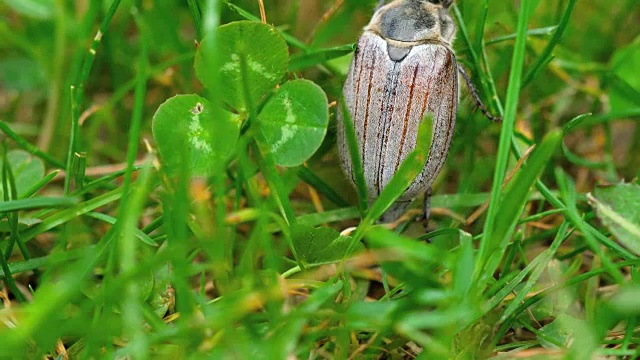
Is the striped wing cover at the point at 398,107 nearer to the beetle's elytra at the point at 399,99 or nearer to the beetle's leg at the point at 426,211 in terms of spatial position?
the beetle's elytra at the point at 399,99

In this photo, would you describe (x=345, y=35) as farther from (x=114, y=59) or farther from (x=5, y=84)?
(x=5, y=84)

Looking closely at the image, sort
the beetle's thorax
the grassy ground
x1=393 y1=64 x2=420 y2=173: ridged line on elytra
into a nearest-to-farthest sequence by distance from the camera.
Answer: the grassy ground, x1=393 y1=64 x2=420 y2=173: ridged line on elytra, the beetle's thorax

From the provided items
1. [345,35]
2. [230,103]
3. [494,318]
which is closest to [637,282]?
[494,318]

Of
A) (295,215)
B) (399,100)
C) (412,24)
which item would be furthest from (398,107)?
(295,215)

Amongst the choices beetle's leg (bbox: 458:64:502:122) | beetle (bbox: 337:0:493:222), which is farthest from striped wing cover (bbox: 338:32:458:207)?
beetle's leg (bbox: 458:64:502:122)

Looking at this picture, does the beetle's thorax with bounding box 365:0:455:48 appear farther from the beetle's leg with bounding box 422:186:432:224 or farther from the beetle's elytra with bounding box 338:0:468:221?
the beetle's leg with bounding box 422:186:432:224

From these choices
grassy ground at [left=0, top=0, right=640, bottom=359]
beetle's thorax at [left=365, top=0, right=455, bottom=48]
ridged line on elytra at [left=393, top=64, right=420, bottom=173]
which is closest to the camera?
grassy ground at [left=0, top=0, right=640, bottom=359]
